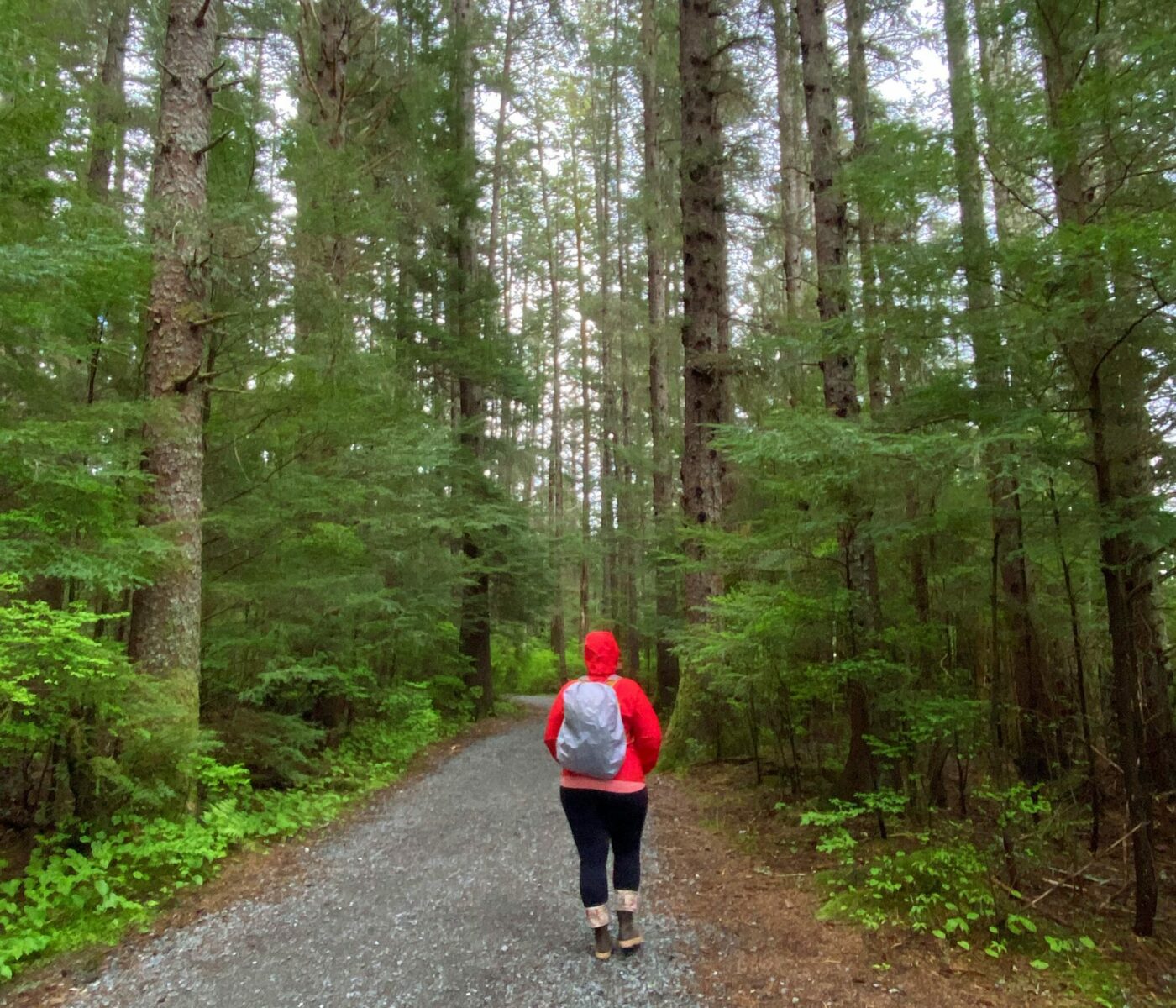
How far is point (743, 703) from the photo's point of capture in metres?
7.20

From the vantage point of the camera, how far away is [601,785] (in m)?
3.62

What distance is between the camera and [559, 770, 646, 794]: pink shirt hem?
3615mm

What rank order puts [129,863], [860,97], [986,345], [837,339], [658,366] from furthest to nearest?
[658,366] → [860,97] → [837,339] → [129,863] → [986,345]

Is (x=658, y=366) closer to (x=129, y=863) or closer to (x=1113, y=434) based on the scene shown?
(x=1113, y=434)

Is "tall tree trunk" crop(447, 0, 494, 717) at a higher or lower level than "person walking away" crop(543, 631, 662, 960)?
higher

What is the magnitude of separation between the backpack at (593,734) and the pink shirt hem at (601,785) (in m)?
0.03

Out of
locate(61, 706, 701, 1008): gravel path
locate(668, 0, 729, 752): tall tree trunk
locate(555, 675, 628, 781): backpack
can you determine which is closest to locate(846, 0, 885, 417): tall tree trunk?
locate(668, 0, 729, 752): tall tree trunk

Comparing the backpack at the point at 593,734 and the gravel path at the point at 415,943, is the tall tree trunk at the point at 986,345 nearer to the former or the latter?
the backpack at the point at 593,734

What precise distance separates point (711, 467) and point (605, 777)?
19.2ft

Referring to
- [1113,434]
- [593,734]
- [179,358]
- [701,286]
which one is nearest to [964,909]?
[593,734]

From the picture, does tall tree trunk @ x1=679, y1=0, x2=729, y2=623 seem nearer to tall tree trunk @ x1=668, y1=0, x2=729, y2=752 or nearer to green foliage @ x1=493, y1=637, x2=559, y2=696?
tall tree trunk @ x1=668, y1=0, x2=729, y2=752

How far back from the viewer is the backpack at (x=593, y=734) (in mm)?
3553

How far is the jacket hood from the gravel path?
1.40 m

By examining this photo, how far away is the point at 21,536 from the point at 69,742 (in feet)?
4.60
